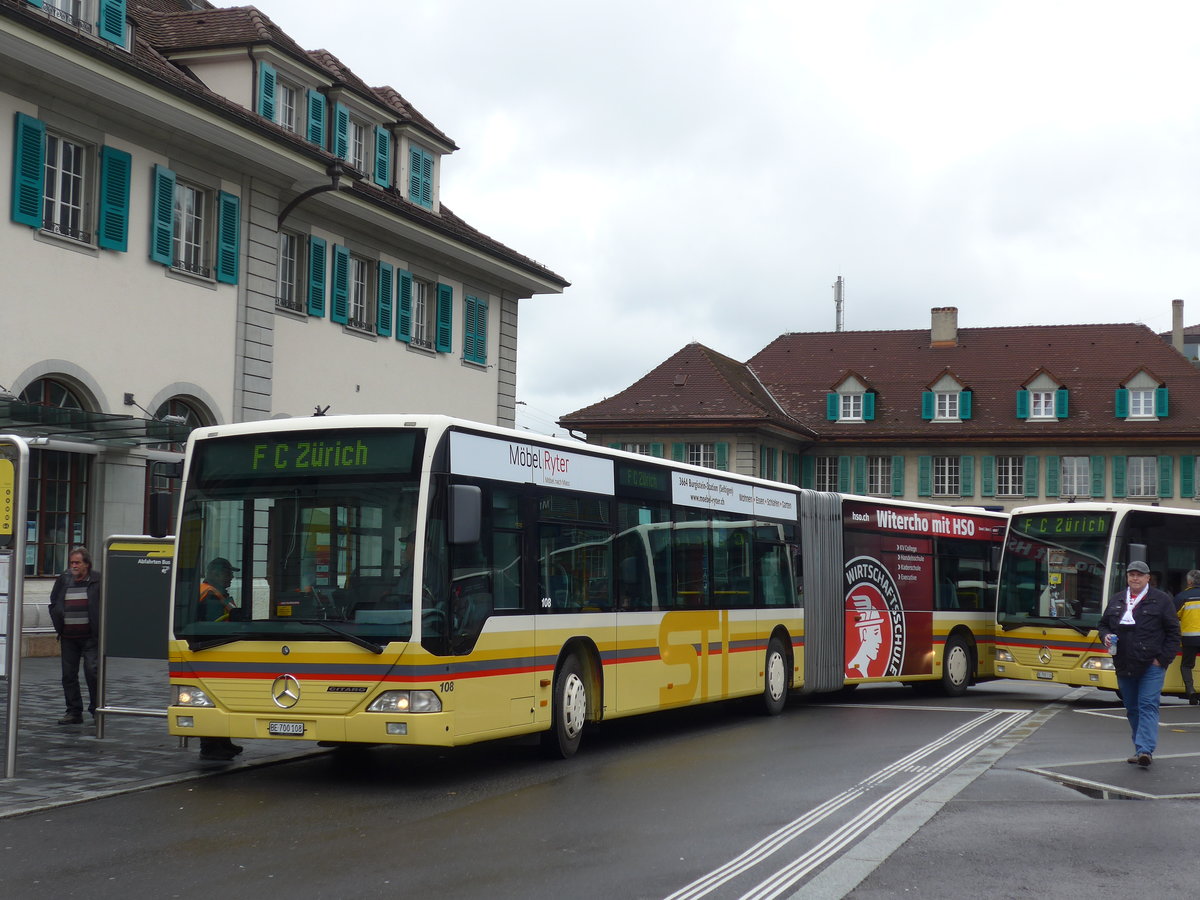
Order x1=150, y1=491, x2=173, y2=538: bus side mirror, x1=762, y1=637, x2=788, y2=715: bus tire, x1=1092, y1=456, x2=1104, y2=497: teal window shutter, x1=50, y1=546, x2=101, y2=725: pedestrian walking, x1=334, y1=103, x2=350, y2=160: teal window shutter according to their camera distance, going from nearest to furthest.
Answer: x1=150, y1=491, x2=173, y2=538: bus side mirror → x1=50, y1=546, x2=101, y2=725: pedestrian walking → x1=762, y1=637, x2=788, y2=715: bus tire → x1=334, y1=103, x2=350, y2=160: teal window shutter → x1=1092, y1=456, x2=1104, y2=497: teal window shutter

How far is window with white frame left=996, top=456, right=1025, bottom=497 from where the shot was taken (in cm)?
6334

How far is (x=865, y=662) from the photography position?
811 inches

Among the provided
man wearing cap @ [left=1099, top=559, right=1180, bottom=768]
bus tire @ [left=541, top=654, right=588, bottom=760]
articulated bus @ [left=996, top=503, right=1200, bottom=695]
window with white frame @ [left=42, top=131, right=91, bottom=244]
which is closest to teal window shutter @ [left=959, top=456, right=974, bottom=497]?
articulated bus @ [left=996, top=503, right=1200, bottom=695]

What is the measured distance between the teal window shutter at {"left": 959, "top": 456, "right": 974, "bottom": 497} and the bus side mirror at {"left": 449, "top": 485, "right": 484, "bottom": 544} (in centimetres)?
5472

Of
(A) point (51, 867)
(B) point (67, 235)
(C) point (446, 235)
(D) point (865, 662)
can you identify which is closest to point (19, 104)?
(B) point (67, 235)

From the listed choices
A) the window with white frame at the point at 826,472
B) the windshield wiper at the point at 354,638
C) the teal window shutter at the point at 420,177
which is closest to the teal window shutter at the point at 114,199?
the teal window shutter at the point at 420,177

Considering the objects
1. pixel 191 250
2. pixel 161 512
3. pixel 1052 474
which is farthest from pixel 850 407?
pixel 161 512

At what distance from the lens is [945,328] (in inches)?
2783

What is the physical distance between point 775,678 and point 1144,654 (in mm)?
6480

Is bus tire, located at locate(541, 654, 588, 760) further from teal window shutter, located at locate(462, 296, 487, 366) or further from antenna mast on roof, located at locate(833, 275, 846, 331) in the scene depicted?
antenna mast on roof, located at locate(833, 275, 846, 331)

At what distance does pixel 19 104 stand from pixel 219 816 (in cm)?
1341

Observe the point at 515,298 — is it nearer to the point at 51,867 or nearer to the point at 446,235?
the point at 446,235

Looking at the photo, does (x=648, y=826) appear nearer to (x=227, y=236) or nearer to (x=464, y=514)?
(x=464, y=514)

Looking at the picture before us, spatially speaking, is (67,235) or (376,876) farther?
(67,235)
